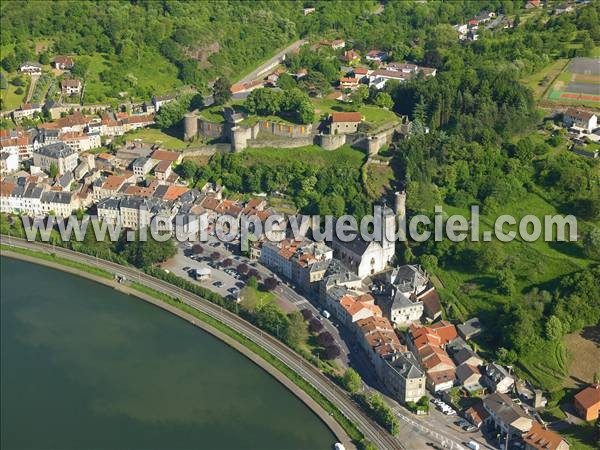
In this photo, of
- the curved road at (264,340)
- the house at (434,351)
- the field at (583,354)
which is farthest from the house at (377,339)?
the field at (583,354)

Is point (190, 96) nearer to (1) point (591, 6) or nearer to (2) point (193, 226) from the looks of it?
(2) point (193, 226)

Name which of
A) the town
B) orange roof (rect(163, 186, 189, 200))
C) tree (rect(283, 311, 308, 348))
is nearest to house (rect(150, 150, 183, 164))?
the town

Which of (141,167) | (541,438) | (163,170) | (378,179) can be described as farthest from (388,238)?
(141,167)

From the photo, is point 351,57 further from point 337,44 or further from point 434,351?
point 434,351

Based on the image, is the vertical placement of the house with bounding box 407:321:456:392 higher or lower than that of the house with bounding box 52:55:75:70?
lower

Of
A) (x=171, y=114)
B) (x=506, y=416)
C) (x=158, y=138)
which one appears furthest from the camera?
(x=171, y=114)

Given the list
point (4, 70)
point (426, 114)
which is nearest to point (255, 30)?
point (4, 70)

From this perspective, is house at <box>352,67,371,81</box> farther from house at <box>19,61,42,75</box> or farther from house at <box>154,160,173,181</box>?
house at <box>19,61,42,75</box>
